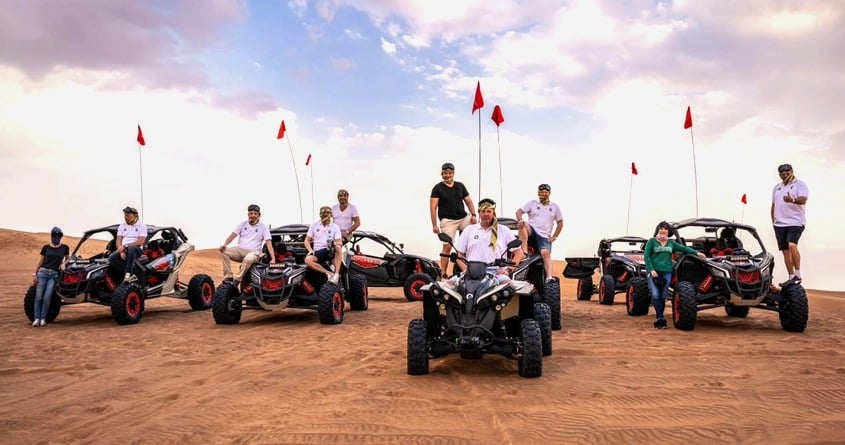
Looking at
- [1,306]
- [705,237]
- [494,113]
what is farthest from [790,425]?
[1,306]

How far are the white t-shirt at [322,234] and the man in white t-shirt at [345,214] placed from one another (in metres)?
2.22

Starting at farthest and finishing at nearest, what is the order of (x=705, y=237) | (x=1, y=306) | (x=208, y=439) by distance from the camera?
(x=1, y=306), (x=705, y=237), (x=208, y=439)

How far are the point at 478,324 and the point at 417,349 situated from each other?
2.04 feet

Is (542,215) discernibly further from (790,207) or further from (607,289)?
(607,289)

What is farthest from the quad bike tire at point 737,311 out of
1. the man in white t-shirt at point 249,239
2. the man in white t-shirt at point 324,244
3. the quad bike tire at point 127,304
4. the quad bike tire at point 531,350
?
the quad bike tire at point 127,304

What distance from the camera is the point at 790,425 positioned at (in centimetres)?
485

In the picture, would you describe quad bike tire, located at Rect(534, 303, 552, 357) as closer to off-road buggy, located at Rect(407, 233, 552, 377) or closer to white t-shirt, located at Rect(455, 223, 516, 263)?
off-road buggy, located at Rect(407, 233, 552, 377)

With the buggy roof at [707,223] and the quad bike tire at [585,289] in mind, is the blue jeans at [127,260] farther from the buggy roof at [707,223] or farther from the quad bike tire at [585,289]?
the quad bike tire at [585,289]

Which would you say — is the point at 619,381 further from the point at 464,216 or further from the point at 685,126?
the point at 685,126

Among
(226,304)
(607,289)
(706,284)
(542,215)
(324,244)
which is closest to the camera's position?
(706,284)

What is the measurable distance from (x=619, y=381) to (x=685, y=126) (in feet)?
34.6

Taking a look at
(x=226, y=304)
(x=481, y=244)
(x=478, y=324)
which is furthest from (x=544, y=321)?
(x=226, y=304)

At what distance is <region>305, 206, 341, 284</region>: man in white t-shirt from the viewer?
11078 millimetres

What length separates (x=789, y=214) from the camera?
10.6 metres
